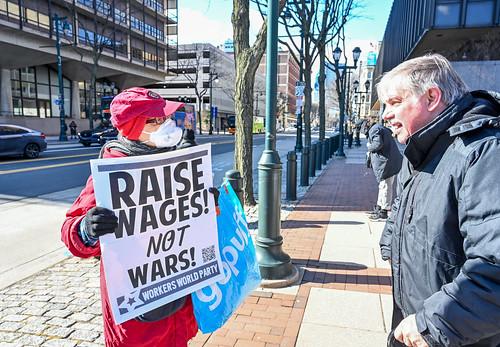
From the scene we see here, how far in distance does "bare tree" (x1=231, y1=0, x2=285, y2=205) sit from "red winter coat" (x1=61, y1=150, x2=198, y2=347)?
5201 mm

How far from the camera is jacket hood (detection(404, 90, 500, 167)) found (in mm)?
1397

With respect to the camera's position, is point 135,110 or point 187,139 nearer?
point 135,110

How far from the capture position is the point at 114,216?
1.66 m

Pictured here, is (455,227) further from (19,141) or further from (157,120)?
(19,141)

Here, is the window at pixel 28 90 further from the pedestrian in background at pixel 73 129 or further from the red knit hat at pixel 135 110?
the red knit hat at pixel 135 110

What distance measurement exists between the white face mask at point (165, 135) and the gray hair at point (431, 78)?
1120 millimetres

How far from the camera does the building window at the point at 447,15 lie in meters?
16.2

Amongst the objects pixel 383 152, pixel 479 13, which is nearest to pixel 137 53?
pixel 479 13

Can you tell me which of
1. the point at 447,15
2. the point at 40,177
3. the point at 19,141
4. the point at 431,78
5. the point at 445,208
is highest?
the point at 447,15

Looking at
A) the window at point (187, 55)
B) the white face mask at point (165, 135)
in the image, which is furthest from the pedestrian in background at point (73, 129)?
the window at point (187, 55)

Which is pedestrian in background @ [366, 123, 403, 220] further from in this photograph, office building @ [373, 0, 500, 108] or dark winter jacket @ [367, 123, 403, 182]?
office building @ [373, 0, 500, 108]

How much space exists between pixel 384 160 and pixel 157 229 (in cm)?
545

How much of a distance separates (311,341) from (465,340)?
193 centimetres

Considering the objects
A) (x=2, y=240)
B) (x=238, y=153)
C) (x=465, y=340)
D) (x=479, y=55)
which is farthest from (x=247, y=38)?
(x=479, y=55)
